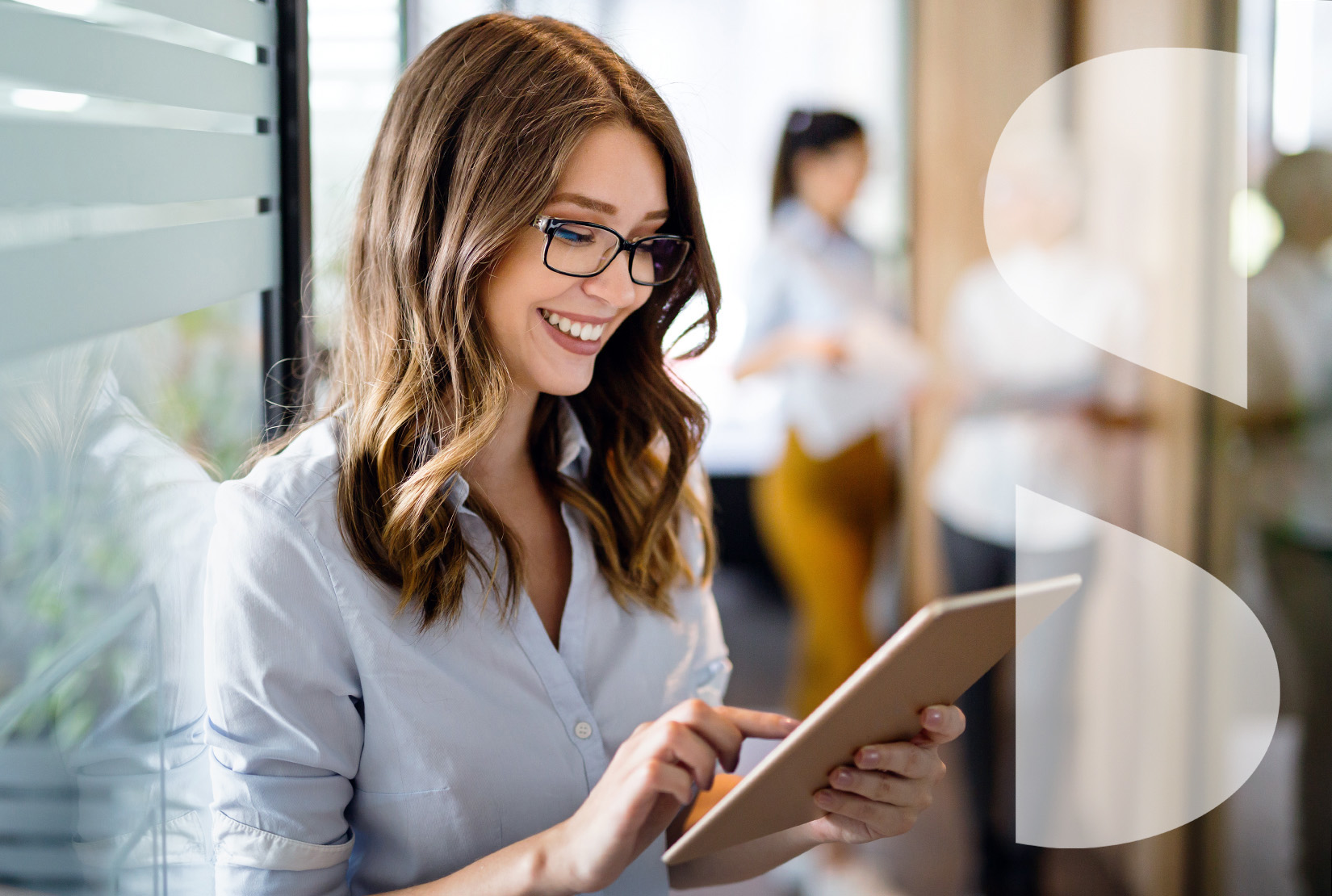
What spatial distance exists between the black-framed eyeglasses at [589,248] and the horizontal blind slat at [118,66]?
0.35 m

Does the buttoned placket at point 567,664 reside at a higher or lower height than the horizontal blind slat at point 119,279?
lower

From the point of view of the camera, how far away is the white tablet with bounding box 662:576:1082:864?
644mm

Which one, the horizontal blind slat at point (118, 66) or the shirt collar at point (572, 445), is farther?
the shirt collar at point (572, 445)

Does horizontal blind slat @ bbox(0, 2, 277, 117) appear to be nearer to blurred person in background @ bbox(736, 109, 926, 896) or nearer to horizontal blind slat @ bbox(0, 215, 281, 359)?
horizontal blind slat @ bbox(0, 215, 281, 359)

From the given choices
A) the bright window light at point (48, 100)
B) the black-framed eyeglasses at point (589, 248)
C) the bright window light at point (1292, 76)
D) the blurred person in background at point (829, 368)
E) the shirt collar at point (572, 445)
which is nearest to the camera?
the bright window light at point (48, 100)

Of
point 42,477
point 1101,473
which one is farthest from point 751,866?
point 1101,473

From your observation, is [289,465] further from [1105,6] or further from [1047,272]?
[1105,6]

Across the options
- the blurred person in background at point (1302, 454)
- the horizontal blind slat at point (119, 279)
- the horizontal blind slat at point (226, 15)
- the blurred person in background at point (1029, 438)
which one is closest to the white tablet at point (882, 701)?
the horizontal blind slat at point (119, 279)

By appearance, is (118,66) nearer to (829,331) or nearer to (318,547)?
(318,547)

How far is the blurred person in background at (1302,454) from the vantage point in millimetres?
1504

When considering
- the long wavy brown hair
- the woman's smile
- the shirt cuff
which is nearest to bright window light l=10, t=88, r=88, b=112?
the long wavy brown hair

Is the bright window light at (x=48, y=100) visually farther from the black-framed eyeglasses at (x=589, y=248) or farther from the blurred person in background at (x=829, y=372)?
the blurred person in background at (x=829, y=372)

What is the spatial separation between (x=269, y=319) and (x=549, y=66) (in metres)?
0.52

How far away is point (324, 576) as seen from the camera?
2.75ft
